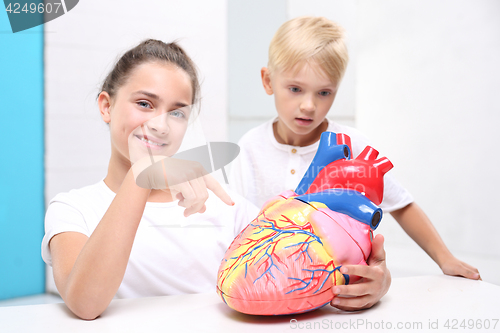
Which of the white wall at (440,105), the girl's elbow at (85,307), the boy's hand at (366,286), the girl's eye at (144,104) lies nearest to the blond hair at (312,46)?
the girl's eye at (144,104)

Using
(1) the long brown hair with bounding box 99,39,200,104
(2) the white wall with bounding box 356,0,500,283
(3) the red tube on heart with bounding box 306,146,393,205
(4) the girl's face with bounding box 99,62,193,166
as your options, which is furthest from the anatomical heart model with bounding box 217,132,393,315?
(2) the white wall with bounding box 356,0,500,283

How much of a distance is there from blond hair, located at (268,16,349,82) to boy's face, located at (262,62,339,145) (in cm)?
2

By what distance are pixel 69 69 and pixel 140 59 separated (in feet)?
3.19

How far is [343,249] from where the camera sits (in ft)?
1.54

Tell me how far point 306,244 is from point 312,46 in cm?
60

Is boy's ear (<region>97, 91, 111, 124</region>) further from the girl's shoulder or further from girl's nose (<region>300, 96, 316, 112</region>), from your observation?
girl's nose (<region>300, 96, 316, 112</region>)

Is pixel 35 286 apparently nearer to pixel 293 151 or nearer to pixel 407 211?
pixel 293 151

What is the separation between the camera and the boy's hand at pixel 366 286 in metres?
0.47

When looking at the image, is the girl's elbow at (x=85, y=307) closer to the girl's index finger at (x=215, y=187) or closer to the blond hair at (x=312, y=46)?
the girl's index finger at (x=215, y=187)

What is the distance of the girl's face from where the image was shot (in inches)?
26.0

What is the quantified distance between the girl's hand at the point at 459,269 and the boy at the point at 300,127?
0.17 feet

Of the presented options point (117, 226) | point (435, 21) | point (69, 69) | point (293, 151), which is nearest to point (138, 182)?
point (117, 226)

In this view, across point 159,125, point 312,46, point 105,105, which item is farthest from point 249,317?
point 312,46

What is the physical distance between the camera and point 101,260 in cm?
51
